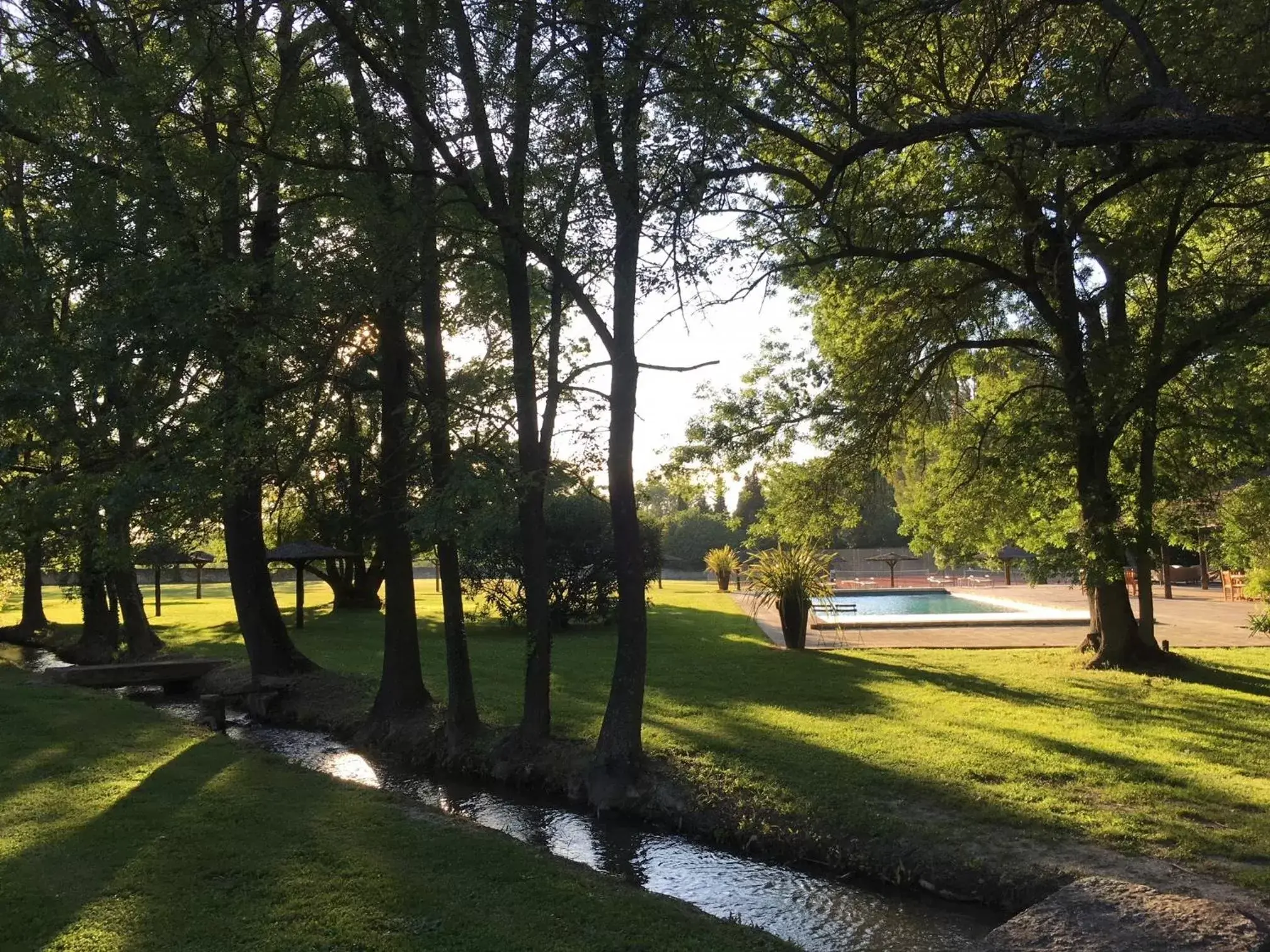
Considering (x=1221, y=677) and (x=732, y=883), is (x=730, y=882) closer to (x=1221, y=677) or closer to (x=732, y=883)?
(x=732, y=883)

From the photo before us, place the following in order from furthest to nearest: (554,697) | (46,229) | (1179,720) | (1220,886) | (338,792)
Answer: (554,697)
(1179,720)
(46,229)
(338,792)
(1220,886)

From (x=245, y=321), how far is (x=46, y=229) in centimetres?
236

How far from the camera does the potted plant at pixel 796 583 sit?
15.8 metres

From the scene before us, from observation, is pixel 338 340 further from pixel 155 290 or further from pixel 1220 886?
pixel 1220 886

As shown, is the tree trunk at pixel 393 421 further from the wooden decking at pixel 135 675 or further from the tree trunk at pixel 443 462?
the wooden decking at pixel 135 675

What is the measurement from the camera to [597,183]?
27.2 ft

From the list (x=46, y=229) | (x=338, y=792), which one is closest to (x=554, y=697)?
(x=338, y=792)

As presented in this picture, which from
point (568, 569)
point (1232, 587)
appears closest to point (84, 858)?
point (568, 569)

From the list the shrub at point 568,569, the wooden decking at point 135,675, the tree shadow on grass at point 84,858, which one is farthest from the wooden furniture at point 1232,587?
the tree shadow on grass at point 84,858

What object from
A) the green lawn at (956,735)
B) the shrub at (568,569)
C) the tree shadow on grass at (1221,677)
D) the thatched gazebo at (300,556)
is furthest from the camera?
the thatched gazebo at (300,556)

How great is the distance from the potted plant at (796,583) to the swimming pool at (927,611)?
17.4 inches

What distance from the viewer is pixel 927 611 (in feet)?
91.0

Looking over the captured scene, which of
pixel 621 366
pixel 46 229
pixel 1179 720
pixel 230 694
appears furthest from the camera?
pixel 230 694

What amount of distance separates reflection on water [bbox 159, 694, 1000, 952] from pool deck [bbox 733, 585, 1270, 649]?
9035mm
